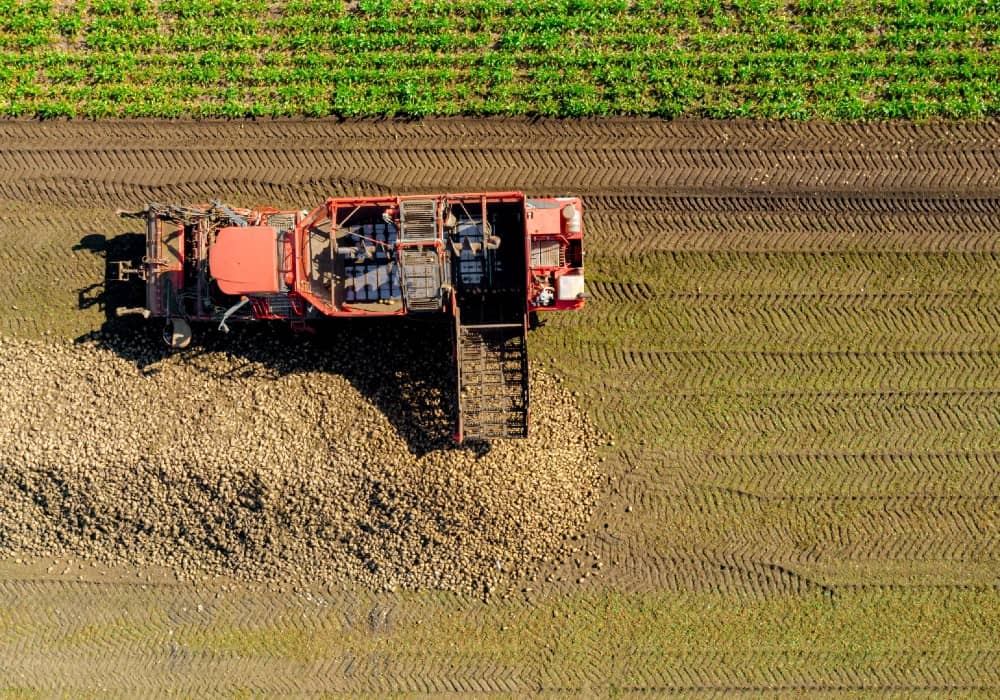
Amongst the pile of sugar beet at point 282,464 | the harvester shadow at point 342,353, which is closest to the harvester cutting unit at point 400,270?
the harvester shadow at point 342,353

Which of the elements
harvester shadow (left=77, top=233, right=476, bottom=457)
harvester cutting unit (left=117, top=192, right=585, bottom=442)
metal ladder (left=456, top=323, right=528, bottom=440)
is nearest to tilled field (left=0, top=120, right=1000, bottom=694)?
harvester shadow (left=77, top=233, right=476, bottom=457)

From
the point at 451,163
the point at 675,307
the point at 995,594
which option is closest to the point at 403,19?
the point at 451,163

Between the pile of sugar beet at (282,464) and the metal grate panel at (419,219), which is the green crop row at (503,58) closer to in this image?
the metal grate panel at (419,219)

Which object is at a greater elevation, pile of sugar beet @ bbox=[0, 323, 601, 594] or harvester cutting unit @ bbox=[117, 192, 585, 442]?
harvester cutting unit @ bbox=[117, 192, 585, 442]

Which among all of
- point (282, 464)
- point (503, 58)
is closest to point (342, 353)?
point (282, 464)

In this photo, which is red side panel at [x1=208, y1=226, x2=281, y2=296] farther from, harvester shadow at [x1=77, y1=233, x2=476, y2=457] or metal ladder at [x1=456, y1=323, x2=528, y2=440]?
metal ladder at [x1=456, y1=323, x2=528, y2=440]

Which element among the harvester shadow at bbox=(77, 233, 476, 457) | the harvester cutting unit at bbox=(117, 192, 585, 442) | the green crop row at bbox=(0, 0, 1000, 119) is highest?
the green crop row at bbox=(0, 0, 1000, 119)
